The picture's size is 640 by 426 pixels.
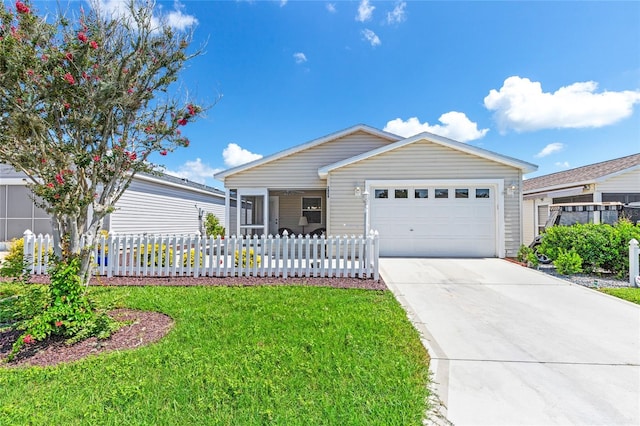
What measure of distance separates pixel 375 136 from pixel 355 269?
712cm

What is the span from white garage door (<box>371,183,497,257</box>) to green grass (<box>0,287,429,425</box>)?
19.6 feet

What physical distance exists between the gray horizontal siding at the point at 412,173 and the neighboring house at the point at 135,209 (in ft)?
24.1

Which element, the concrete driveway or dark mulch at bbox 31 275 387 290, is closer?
the concrete driveway

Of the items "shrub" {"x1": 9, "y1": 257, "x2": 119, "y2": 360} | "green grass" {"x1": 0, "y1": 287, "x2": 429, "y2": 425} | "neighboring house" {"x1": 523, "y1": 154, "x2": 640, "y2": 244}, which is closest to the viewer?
"green grass" {"x1": 0, "y1": 287, "x2": 429, "y2": 425}

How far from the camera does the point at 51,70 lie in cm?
334

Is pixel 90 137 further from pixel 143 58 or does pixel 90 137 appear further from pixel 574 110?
pixel 574 110

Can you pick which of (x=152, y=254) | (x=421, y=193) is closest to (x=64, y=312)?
(x=152, y=254)

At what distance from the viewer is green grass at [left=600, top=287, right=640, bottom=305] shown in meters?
5.15

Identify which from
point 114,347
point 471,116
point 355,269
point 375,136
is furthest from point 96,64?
point 471,116

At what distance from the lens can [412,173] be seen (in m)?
9.88

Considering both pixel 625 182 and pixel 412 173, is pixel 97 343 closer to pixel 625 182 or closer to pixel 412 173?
pixel 412 173

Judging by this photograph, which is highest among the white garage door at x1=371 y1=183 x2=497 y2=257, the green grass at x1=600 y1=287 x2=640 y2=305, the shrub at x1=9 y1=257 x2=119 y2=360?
the white garage door at x1=371 y1=183 x2=497 y2=257

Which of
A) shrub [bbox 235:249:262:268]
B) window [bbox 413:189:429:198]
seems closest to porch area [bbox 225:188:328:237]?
window [bbox 413:189:429:198]

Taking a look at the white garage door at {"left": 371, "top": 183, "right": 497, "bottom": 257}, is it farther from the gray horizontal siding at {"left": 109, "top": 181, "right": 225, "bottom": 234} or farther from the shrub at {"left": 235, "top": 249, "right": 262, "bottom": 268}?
the gray horizontal siding at {"left": 109, "top": 181, "right": 225, "bottom": 234}
